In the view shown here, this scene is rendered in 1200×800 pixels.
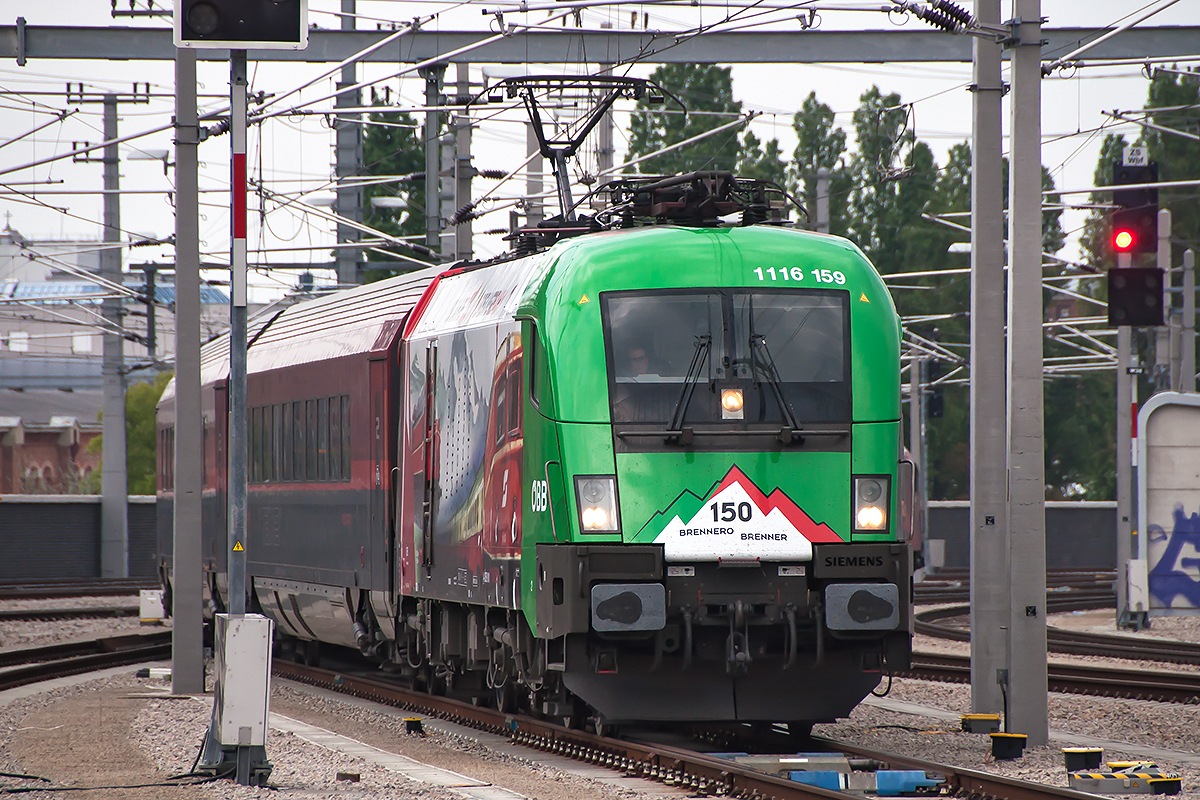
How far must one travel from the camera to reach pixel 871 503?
1205 cm

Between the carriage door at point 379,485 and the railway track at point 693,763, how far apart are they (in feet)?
4.31

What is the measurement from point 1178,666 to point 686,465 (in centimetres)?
1160

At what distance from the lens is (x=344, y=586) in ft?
58.4

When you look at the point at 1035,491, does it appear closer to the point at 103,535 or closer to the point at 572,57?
the point at 572,57

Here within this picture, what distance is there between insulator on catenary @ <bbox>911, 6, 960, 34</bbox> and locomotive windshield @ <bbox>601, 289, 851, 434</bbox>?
2.46 metres

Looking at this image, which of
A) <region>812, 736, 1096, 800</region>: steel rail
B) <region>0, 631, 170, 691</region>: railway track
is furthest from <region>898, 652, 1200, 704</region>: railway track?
<region>0, 631, 170, 691</region>: railway track

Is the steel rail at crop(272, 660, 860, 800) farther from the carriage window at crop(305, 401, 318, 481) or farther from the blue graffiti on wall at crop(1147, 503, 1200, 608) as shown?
the blue graffiti on wall at crop(1147, 503, 1200, 608)

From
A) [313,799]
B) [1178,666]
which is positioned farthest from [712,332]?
[1178,666]

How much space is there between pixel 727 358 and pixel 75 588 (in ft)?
97.4

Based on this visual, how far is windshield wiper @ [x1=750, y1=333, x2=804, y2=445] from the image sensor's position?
38.9 ft

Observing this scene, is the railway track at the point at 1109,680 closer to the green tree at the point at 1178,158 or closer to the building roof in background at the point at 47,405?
the green tree at the point at 1178,158

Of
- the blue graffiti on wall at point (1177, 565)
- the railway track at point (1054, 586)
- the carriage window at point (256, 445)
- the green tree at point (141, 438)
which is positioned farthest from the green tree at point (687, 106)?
the carriage window at point (256, 445)

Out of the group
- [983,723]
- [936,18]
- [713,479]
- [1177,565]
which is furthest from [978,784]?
[1177,565]

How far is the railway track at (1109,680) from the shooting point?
1670 cm
